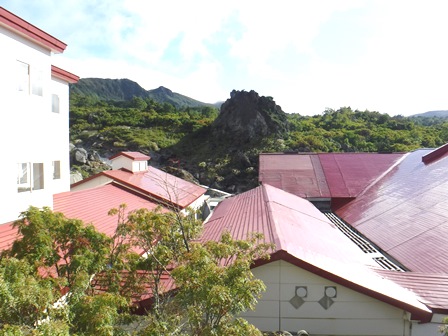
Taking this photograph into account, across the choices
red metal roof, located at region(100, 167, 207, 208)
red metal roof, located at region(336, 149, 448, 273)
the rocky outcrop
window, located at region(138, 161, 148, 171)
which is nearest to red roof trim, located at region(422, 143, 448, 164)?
red metal roof, located at region(336, 149, 448, 273)

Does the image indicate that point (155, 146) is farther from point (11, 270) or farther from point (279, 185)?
point (11, 270)

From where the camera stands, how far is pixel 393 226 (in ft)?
40.6

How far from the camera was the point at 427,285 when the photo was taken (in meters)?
7.85

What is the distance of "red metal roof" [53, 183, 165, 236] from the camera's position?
10.7m

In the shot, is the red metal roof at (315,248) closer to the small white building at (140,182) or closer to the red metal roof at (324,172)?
the small white building at (140,182)

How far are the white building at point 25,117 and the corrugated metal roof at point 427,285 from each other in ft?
28.5

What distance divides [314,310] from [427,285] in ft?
8.99

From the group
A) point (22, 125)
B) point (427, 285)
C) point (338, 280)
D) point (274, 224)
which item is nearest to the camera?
point (338, 280)

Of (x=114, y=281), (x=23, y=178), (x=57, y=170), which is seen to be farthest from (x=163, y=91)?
(x=114, y=281)

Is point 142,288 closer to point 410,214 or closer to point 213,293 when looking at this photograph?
point 213,293

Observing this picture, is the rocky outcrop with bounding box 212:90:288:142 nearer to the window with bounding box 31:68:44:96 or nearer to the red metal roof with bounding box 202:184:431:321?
the red metal roof with bounding box 202:184:431:321

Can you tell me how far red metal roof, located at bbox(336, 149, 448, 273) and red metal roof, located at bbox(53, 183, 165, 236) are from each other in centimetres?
731

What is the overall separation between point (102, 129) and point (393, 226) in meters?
47.7

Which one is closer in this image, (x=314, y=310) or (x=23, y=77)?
(x=314, y=310)
